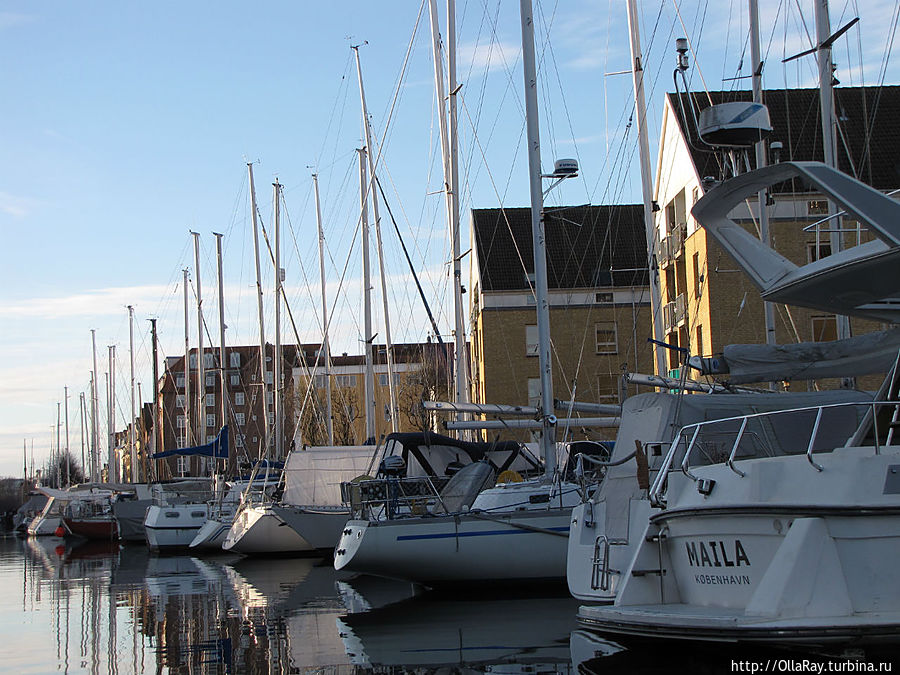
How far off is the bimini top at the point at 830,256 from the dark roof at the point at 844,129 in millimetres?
24591

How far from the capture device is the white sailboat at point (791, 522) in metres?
8.90

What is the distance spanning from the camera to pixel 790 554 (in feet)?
29.4

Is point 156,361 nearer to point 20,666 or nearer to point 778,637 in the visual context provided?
point 20,666

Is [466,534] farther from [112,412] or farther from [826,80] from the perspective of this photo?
[112,412]

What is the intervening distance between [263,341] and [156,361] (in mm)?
15571

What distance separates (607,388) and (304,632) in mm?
35037

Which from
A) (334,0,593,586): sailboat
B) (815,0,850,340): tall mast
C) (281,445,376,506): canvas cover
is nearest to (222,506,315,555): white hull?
(281,445,376,506): canvas cover

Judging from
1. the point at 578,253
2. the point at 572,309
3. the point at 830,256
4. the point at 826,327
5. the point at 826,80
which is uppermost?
the point at 578,253

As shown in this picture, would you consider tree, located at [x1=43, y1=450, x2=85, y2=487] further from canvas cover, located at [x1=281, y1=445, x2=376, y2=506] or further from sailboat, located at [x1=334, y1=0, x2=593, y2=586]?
sailboat, located at [x1=334, y1=0, x2=593, y2=586]

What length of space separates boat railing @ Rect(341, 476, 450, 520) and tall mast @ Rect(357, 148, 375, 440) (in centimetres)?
1129

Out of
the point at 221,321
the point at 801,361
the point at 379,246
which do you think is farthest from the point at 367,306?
the point at 801,361

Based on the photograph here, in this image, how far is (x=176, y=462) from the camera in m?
110

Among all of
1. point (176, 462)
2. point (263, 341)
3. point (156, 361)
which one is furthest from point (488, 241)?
point (176, 462)

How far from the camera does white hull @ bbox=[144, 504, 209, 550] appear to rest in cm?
3956
